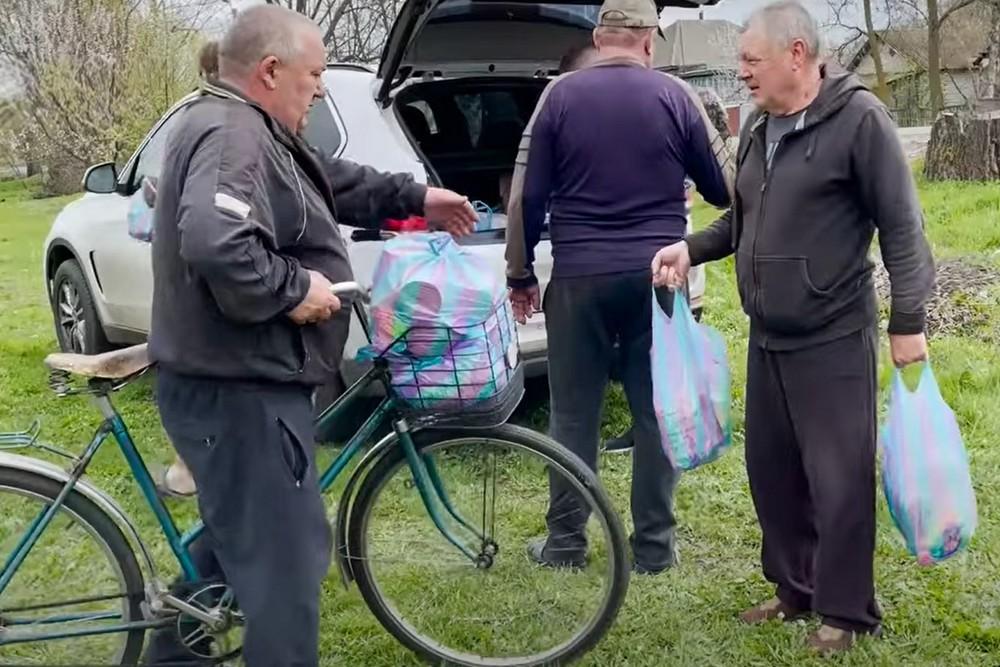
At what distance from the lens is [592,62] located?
11.9 ft

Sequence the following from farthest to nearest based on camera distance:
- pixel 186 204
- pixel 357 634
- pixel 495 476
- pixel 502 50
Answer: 1. pixel 502 50
2. pixel 357 634
3. pixel 495 476
4. pixel 186 204

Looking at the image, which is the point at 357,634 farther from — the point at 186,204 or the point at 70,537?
the point at 186,204

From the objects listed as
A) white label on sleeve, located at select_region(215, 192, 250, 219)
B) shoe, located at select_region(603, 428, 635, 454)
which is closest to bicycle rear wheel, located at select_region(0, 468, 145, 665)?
white label on sleeve, located at select_region(215, 192, 250, 219)

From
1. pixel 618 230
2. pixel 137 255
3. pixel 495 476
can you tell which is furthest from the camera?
pixel 137 255

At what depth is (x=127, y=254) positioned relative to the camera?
18.7 feet

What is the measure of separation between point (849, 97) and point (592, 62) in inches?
39.7

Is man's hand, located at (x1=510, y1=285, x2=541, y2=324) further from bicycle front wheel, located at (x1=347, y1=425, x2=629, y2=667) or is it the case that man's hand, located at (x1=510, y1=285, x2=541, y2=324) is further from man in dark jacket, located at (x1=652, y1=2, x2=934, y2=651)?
bicycle front wheel, located at (x1=347, y1=425, x2=629, y2=667)

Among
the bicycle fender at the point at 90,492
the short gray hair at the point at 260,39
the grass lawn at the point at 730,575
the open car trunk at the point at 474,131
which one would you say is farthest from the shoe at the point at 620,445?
the short gray hair at the point at 260,39

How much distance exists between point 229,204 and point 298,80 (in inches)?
15.2

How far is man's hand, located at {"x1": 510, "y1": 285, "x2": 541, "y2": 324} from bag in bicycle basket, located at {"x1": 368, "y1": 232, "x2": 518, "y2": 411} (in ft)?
3.32

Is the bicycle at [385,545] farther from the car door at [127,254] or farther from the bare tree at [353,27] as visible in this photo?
the bare tree at [353,27]

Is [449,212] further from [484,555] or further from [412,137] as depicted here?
[412,137]

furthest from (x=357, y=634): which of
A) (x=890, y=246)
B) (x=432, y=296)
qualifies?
(x=890, y=246)

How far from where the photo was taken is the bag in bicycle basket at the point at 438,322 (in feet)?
8.87
